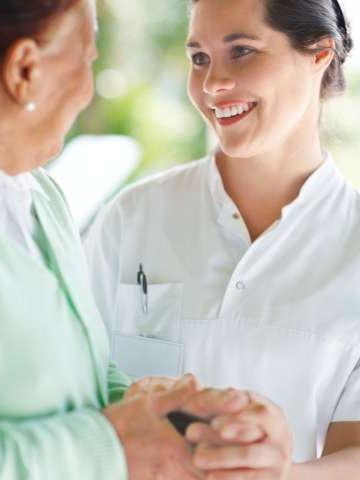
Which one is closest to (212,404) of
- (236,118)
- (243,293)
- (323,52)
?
(243,293)

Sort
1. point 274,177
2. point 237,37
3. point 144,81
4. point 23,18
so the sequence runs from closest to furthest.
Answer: point 23,18 → point 237,37 → point 274,177 → point 144,81

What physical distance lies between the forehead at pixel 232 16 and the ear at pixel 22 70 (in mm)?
580

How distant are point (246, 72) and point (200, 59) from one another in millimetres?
99

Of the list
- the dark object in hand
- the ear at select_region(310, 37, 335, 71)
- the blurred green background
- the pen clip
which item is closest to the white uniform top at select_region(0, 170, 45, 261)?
the dark object in hand

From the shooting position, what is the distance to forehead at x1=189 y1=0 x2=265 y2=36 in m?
1.29

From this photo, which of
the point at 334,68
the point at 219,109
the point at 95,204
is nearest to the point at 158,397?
the point at 219,109

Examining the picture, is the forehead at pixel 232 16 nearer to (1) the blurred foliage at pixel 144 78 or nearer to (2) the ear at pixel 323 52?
(2) the ear at pixel 323 52

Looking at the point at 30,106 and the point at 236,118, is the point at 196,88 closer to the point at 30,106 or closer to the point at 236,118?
the point at 236,118

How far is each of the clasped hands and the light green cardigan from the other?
21mm

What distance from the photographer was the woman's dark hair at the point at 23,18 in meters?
0.75

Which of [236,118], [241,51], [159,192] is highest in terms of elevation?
[241,51]

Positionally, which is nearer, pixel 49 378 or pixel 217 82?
pixel 49 378

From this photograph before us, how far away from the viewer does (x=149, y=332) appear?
4.45ft

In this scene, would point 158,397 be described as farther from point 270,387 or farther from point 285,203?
point 285,203
